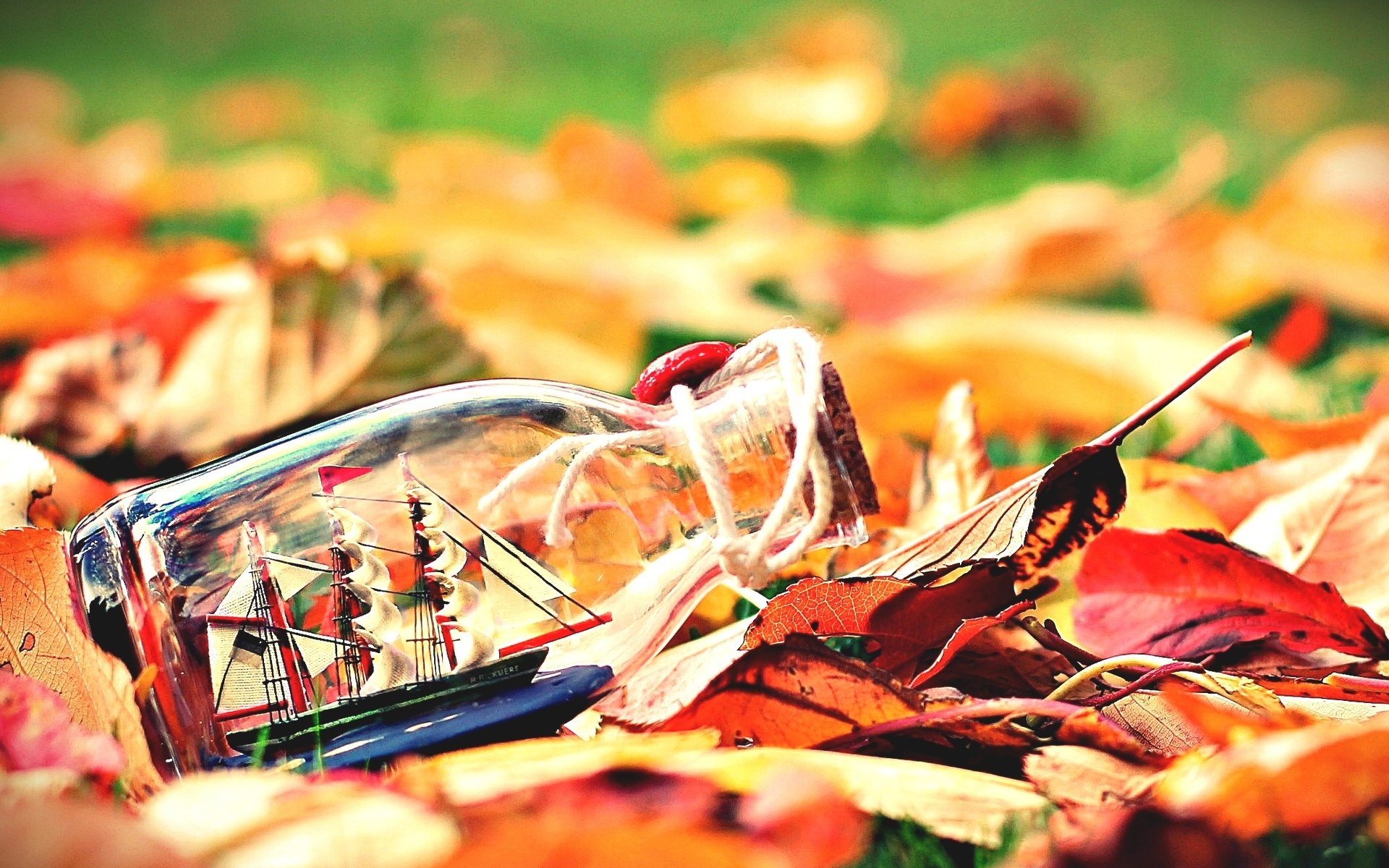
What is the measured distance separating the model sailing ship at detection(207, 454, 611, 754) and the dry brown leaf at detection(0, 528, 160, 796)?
67 millimetres

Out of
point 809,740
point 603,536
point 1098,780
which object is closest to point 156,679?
point 603,536

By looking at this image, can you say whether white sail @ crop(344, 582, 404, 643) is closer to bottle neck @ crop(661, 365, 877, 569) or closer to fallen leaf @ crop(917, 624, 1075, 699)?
bottle neck @ crop(661, 365, 877, 569)

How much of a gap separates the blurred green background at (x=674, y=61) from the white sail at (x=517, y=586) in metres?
2.31

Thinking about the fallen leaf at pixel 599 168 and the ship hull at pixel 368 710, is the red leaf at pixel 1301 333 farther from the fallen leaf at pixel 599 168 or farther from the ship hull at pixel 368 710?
the ship hull at pixel 368 710

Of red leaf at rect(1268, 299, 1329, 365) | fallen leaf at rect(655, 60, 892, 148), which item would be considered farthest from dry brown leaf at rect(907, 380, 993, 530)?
fallen leaf at rect(655, 60, 892, 148)

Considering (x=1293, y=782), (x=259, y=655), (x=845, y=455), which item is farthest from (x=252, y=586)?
(x=1293, y=782)

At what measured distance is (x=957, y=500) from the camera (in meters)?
0.97

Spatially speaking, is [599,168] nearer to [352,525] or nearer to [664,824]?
[352,525]

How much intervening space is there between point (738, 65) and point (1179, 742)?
459 cm

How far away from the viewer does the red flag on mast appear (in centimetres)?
82

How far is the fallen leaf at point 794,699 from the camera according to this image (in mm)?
726

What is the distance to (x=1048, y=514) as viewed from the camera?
781mm

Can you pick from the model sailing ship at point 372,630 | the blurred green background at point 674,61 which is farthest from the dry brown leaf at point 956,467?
the blurred green background at point 674,61

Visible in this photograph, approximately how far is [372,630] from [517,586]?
10 cm
